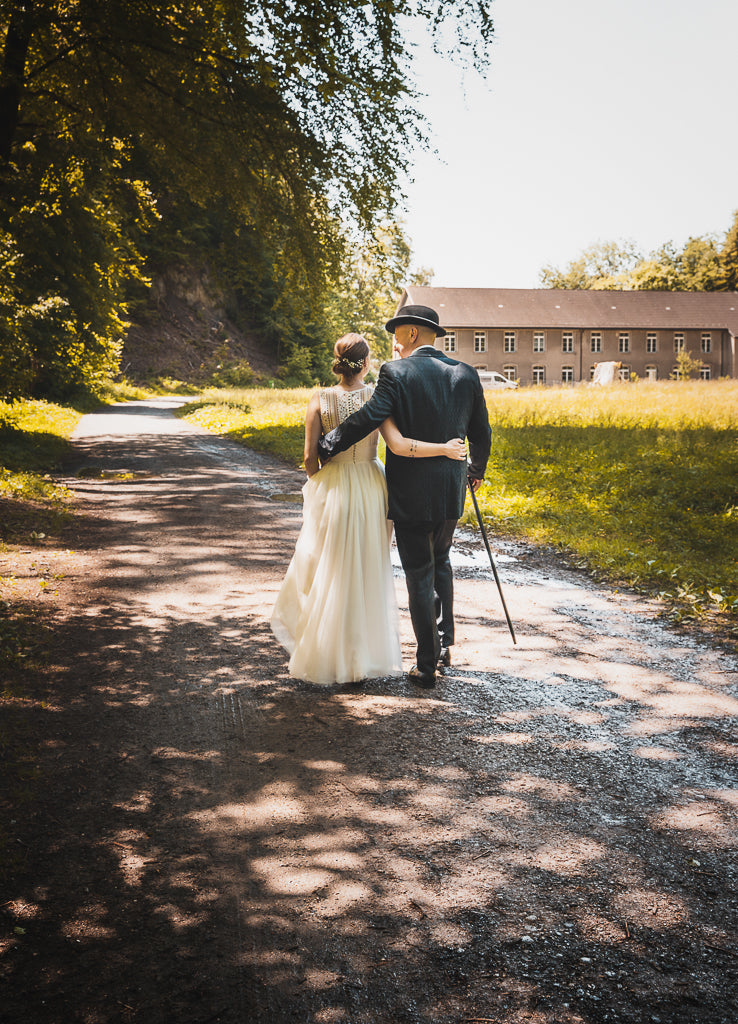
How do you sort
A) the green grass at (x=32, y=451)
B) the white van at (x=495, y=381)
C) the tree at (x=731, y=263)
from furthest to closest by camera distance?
the tree at (x=731, y=263) → the white van at (x=495, y=381) → the green grass at (x=32, y=451)

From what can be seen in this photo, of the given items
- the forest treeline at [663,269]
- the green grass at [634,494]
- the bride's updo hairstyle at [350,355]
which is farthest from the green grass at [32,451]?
the forest treeline at [663,269]

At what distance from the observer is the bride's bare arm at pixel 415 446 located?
4.62 m

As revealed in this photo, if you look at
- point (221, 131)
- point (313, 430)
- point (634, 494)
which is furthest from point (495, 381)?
point (313, 430)

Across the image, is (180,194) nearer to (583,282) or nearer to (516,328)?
(516,328)

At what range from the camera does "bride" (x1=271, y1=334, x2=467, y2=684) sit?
4781mm

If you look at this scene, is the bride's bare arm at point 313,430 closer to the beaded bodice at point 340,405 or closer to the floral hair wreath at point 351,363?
the beaded bodice at point 340,405

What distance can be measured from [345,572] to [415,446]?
904 millimetres

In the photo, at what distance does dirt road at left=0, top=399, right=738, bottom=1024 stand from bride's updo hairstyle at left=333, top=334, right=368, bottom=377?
2.04 meters

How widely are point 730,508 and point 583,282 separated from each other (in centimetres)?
9281

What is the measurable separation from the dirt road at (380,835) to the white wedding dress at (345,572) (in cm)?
23

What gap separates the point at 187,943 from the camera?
2.56m

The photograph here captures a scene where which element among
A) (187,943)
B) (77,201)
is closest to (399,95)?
(77,201)

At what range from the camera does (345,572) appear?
4797 millimetres

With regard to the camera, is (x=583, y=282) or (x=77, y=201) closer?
(x=77, y=201)
